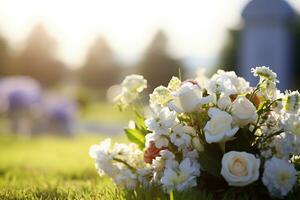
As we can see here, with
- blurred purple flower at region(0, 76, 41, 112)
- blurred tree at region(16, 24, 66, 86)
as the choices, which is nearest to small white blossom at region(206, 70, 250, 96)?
blurred purple flower at region(0, 76, 41, 112)

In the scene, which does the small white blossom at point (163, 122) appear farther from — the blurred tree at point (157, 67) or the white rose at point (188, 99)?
the blurred tree at point (157, 67)

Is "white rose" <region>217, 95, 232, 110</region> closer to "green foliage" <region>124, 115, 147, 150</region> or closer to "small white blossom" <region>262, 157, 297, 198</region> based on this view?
"small white blossom" <region>262, 157, 297, 198</region>

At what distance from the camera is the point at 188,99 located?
3.42 m

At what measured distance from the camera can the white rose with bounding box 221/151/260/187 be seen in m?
3.27

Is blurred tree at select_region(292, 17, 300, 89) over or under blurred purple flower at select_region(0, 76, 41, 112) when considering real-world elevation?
over

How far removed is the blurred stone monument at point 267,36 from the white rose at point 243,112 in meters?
15.2

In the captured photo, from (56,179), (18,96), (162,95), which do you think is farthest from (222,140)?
(18,96)

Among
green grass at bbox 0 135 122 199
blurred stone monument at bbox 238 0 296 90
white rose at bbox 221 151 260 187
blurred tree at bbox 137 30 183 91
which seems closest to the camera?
A: white rose at bbox 221 151 260 187

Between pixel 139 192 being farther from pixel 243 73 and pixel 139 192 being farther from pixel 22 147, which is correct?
pixel 243 73

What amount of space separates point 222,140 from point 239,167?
158mm

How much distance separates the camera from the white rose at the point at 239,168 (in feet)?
10.7

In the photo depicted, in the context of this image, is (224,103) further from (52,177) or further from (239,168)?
(52,177)

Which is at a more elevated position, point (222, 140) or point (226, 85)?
point (226, 85)

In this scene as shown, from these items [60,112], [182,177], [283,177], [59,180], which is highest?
[60,112]
